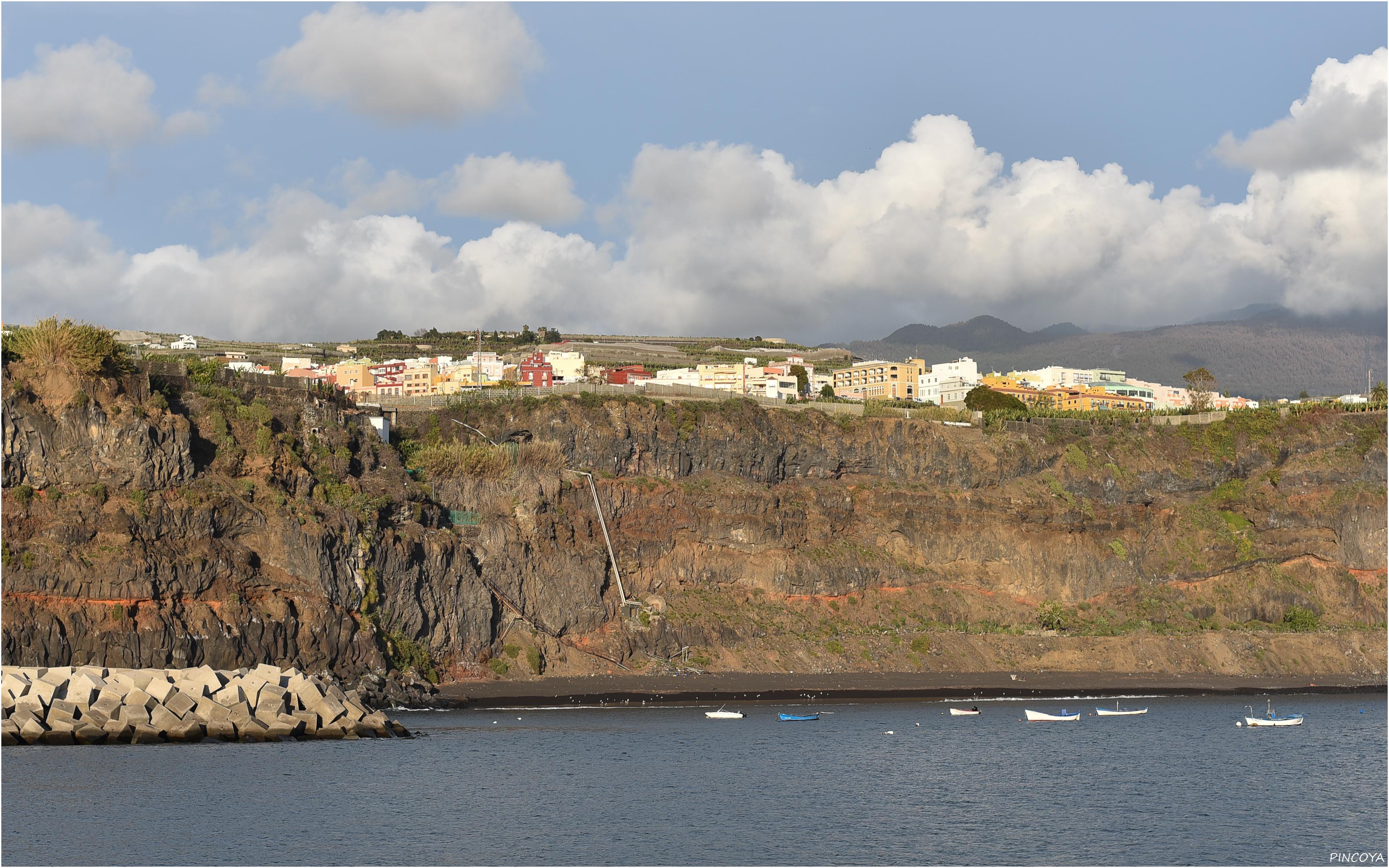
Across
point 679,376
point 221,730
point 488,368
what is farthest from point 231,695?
point 679,376

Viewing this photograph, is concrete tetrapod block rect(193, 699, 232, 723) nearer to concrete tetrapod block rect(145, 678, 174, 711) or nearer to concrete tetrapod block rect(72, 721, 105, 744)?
concrete tetrapod block rect(145, 678, 174, 711)

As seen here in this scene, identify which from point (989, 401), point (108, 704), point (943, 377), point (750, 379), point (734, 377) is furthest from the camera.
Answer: point (943, 377)

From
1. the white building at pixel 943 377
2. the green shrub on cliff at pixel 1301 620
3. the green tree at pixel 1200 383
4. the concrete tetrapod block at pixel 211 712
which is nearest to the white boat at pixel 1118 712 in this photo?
the green shrub on cliff at pixel 1301 620

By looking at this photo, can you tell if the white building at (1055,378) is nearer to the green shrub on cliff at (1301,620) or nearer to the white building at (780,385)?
the white building at (780,385)

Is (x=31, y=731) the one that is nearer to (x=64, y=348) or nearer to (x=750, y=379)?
(x=64, y=348)

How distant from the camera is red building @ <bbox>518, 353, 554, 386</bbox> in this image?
123 metres

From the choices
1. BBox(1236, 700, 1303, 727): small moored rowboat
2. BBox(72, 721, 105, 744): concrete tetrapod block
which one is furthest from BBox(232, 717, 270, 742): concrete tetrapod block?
BBox(1236, 700, 1303, 727): small moored rowboat

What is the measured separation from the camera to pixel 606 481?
93812 mm

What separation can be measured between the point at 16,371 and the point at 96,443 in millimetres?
5821

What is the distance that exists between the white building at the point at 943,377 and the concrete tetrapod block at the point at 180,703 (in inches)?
4415

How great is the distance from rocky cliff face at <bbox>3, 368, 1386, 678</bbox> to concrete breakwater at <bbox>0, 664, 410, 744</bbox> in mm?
4165

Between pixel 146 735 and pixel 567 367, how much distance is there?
78939 millimetres

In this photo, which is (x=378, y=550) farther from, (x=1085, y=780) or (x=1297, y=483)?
(x=1297, y=483)

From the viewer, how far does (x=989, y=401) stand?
134500 mm
